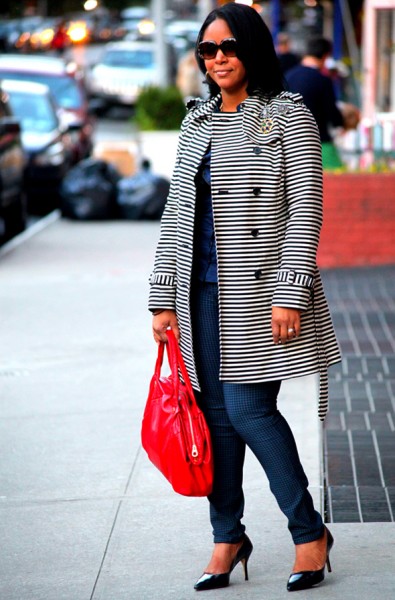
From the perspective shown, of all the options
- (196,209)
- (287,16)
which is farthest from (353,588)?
(287,16)

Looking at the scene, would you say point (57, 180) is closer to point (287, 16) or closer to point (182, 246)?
point (182, 246)

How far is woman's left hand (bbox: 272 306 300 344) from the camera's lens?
12.1 feet

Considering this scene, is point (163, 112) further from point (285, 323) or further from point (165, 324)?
point (285, 323)

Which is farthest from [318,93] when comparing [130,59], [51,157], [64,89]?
[130,59]

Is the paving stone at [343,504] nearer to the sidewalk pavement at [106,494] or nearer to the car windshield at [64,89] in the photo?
the sidewalk pavement at [106,494]

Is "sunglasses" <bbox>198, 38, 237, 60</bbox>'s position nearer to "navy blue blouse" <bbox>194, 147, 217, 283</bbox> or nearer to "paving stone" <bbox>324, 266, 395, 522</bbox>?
"navy blue blouse" <bbox>194, 147, 217, 283</bbox>

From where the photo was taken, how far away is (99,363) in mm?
7336

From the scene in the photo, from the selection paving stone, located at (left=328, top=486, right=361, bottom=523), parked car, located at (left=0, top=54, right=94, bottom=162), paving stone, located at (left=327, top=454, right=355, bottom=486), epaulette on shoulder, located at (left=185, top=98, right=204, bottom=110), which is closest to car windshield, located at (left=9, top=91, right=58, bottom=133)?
parked car, located at (left=0, top=54, right=94, bottom=162)

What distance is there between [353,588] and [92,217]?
425 inches

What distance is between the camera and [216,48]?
3795 millimetres

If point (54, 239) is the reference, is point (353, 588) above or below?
above

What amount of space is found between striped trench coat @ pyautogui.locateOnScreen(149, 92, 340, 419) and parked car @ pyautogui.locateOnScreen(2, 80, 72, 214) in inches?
466

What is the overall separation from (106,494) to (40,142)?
11.7 metres

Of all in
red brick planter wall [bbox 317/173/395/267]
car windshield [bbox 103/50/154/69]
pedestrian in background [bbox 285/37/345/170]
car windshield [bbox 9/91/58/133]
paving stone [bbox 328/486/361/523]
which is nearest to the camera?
paving stone [bbox 328/486/361/523]
